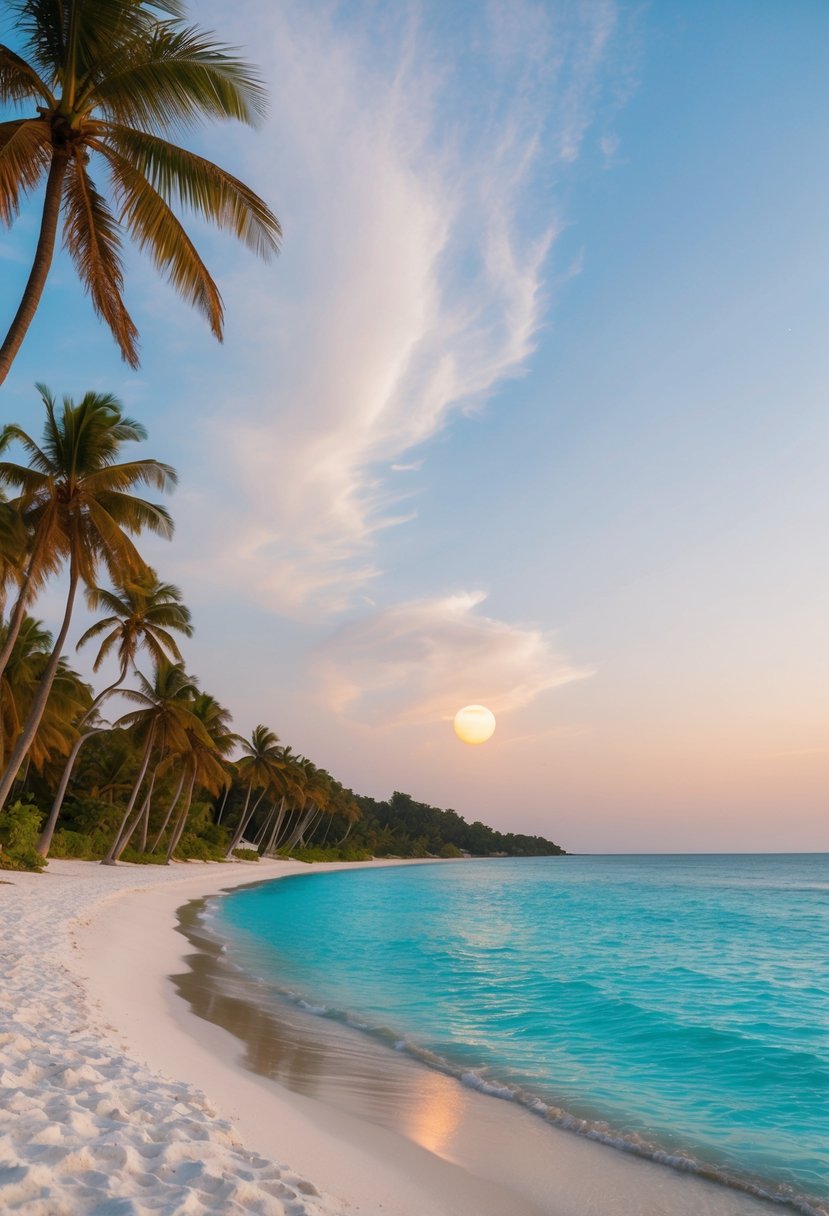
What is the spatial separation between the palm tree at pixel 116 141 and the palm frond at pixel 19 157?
16 millimetres

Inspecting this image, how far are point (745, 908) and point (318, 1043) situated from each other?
35.6 m

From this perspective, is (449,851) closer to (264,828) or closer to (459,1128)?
(264,828)

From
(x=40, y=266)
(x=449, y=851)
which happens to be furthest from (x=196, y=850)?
(x=449, y=851)

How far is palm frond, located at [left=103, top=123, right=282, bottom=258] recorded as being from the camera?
29.4 ft

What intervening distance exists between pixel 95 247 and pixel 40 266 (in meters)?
1.40

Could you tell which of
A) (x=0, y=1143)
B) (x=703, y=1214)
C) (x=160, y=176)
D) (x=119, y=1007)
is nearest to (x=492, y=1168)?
(x=703, y=1214)

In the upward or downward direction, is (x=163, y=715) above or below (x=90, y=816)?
above

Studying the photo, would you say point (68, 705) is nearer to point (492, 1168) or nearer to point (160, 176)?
point (160, 176)

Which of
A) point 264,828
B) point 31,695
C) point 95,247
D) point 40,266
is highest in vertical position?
point 95,247

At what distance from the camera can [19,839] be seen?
22.7 metres

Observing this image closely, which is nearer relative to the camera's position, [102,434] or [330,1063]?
[330,1063]

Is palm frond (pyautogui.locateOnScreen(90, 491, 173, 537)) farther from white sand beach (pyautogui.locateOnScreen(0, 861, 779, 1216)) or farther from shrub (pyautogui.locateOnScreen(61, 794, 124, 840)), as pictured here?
shrub (pyautogui.locateOnScreen(61, 794, 124, 840))

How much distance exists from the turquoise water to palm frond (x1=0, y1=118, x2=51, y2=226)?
35.1 feet

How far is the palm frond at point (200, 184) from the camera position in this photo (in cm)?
896
